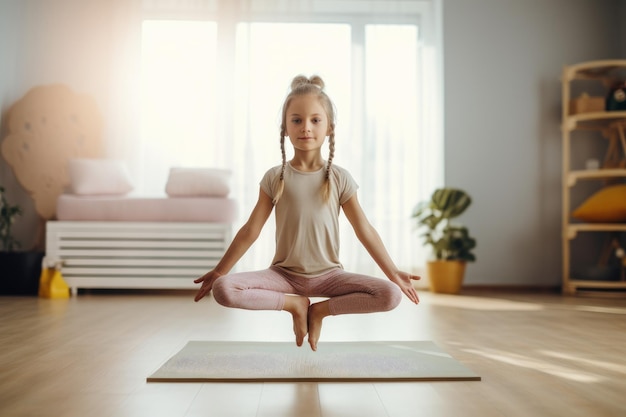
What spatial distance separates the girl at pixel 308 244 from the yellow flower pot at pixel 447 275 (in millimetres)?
2543

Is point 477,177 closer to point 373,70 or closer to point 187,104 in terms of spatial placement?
point 373,70

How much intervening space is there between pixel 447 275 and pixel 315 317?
269cm

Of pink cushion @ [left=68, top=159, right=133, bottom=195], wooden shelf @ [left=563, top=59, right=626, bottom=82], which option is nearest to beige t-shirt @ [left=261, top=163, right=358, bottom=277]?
pink cushion @ [left=68, top=159, right=133, bottom=195]

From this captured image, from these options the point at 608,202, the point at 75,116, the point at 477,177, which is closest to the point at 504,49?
the point at 477,177

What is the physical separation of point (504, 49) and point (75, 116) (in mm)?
3173

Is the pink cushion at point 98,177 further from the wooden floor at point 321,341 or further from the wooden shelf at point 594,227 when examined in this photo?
the wooden shelf at point 594,227

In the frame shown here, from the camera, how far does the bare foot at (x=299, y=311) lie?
1681mm

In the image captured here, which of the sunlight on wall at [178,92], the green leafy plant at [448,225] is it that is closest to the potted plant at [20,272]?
the sunlight on wall at [178,92]

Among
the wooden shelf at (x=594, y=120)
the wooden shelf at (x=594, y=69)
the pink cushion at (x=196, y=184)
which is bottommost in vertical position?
the pink cushion at (x=196, y=184)

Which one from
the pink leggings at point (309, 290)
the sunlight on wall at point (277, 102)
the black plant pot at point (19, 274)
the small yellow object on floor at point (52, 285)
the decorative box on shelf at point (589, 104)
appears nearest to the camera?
the pink leggings at point (309, 290)

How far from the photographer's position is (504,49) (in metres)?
4.71

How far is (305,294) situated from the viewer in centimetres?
173

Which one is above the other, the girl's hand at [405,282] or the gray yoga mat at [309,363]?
the girl's hand at [405,282]

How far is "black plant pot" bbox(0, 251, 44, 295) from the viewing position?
159 inches
